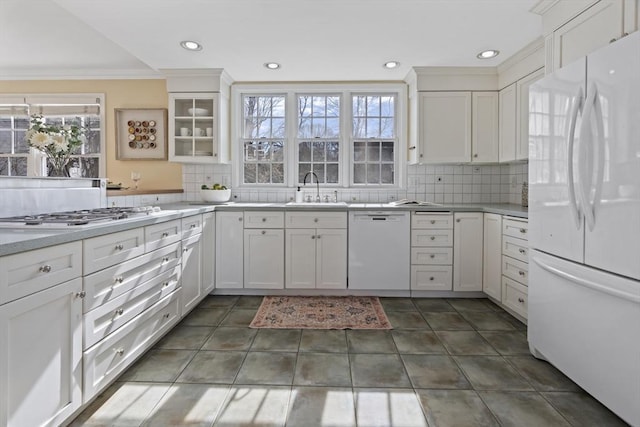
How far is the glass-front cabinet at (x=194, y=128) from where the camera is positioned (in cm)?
381

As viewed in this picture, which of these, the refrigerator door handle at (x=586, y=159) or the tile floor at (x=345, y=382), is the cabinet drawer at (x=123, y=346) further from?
the refrigerator door handle at (x=586, y=159)

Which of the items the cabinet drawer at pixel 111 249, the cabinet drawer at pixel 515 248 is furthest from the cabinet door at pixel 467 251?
the cabinet drawer at pixel 111 249

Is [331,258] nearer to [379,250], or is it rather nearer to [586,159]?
[379,250]

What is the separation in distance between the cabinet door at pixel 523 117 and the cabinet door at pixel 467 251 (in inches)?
27.3

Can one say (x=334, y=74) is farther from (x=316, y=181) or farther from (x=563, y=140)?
(x=563, y=140)

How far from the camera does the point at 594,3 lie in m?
1.94

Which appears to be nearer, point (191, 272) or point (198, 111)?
point (191, 272)

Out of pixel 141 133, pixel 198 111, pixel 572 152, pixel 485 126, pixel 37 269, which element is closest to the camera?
pixel 37 269

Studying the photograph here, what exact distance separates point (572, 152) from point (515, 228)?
1219mm

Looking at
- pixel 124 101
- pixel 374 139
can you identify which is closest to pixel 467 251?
pixel 374 139

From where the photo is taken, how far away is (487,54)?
325cm

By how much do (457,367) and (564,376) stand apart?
59 cm

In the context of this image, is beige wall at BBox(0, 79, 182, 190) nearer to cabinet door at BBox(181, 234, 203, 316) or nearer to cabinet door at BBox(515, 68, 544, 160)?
cabinet door at BBox(181, 234, 203, 316)

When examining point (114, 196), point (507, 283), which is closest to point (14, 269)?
point (114, 196)
